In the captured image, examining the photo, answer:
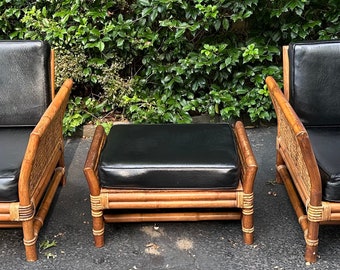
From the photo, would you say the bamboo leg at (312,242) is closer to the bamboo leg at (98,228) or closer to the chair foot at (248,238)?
the chair foot at (248,238)

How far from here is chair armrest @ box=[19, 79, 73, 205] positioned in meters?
2.26

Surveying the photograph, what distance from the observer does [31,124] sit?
2.87 m

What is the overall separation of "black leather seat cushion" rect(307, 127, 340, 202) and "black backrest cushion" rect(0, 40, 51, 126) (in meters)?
1.45

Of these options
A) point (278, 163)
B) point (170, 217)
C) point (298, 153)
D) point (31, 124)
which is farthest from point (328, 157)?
point (31, 124)

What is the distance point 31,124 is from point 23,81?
239 millimetres

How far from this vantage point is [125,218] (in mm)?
2551

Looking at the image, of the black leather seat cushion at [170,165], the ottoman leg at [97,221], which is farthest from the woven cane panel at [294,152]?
the ottoman leg at [97,221]

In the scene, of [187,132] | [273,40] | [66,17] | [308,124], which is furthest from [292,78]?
[66,17]

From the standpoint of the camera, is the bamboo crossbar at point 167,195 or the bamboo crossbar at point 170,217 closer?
the bamboo crossbar at point 167,195

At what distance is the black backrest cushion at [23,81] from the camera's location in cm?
282

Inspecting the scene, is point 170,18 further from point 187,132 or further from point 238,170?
point 238,170

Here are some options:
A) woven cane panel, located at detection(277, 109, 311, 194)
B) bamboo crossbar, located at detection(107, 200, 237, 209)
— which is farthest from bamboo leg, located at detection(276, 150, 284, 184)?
bamboo crossbar, located at detection(107, 200, 237, 209)

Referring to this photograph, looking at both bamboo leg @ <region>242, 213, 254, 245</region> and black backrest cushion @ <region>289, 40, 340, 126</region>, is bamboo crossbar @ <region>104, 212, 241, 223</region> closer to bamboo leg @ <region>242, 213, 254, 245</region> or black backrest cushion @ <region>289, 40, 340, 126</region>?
bamboo leg @ <region>242, 213, 254, 245</region>

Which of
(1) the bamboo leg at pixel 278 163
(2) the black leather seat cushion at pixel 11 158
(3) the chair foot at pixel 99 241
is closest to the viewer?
(2) the black leather seat cushion at pixel 11 158
